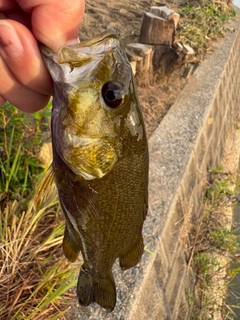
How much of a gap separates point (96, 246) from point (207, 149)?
3582 millimetres

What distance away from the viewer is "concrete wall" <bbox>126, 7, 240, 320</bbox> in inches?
113

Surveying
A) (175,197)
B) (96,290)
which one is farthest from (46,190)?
(175,197)

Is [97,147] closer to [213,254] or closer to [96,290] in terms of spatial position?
[96,290]

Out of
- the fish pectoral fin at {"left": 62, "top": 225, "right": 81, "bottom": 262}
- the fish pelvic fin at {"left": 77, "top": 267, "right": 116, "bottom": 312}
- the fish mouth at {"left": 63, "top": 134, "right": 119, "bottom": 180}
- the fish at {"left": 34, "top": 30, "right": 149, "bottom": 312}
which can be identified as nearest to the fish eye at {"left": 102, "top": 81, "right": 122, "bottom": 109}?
the fish at {"left": 34, "top": 30, "right": 149, "bottom": 312}

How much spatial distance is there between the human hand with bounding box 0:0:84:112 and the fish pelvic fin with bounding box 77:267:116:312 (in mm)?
767

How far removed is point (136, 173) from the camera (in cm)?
132

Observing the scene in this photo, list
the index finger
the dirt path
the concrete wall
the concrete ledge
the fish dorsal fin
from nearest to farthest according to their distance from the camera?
the index finger, the fish dorsal fin, the concrete ledge, the concrete wall, the dirt path

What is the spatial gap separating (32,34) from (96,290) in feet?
3.32

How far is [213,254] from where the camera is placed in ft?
14.3

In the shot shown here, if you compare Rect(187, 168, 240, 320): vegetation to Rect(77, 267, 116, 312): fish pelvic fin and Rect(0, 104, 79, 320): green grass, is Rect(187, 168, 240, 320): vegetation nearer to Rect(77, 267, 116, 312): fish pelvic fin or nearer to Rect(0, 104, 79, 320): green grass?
Rect(0, 104, 79, 320): green grass

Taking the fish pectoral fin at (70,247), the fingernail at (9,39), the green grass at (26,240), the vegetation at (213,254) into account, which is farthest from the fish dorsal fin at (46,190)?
the vegetation at (213,254)

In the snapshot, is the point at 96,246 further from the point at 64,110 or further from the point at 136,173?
the point at 64,110

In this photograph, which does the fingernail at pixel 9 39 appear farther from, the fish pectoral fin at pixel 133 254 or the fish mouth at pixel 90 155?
the fish pectoral fin at pixel 133 254

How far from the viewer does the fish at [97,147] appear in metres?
1.16
